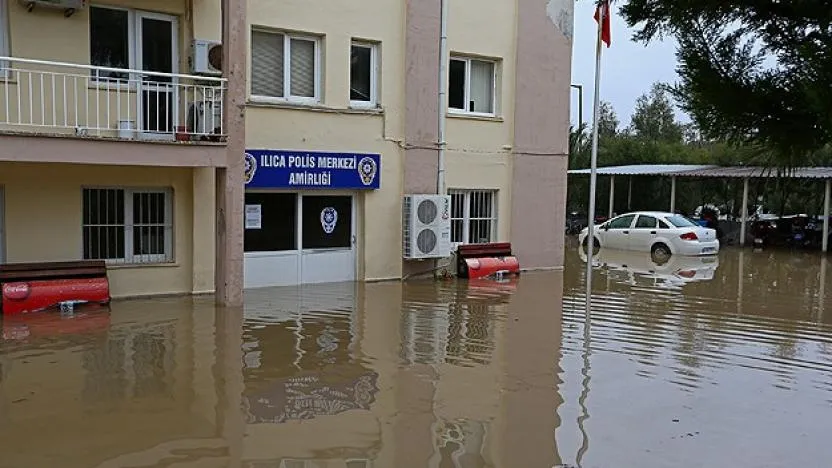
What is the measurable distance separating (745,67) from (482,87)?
49.6 ft

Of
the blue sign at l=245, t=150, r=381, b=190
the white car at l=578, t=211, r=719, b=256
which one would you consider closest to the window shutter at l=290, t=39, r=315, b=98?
the blue sign at l=245, t=150, r=381, b=190

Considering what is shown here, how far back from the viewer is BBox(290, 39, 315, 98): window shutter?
14.9m

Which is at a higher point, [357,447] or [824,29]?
[824,29]

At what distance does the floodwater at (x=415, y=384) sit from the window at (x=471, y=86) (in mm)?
5031

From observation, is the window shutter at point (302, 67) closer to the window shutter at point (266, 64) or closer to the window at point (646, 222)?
the window shutter at point (266, 64)

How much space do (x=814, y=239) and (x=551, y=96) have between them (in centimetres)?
1475

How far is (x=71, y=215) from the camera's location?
41.4ft

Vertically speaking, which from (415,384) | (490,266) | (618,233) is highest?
(618,233)

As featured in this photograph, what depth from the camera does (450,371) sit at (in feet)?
28.7

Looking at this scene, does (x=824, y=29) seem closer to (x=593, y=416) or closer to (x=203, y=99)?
(x=593, y=416)

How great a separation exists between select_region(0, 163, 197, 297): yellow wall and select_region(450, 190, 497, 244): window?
5.74 metres

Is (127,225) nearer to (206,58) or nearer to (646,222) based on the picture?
(206,58)

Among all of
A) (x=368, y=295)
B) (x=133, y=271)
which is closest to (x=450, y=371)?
(x=368, y=295)

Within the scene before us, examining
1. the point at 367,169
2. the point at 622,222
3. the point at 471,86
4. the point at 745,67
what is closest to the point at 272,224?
the point at 367,169
